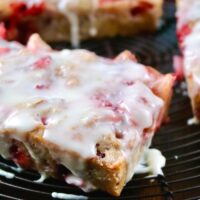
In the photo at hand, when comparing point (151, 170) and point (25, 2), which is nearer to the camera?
point (151, 170)

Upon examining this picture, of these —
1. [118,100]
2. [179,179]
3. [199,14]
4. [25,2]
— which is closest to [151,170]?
[179,179]

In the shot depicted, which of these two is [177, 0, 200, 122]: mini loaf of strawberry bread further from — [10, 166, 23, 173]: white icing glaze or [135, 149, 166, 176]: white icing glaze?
[10, 166, 23, 173]: white icing glaze

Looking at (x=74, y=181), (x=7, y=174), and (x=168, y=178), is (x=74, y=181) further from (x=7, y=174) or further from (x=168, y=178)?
(x=168, y=178)

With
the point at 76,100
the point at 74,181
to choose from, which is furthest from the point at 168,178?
the point at 76,100

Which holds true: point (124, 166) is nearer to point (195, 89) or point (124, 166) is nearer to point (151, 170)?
point (151, 170)

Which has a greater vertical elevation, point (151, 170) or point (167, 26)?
point (167, 26)

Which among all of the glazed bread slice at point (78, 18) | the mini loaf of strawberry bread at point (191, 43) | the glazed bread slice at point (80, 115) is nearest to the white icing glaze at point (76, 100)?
the glazed bread slice at point (80, 115)
